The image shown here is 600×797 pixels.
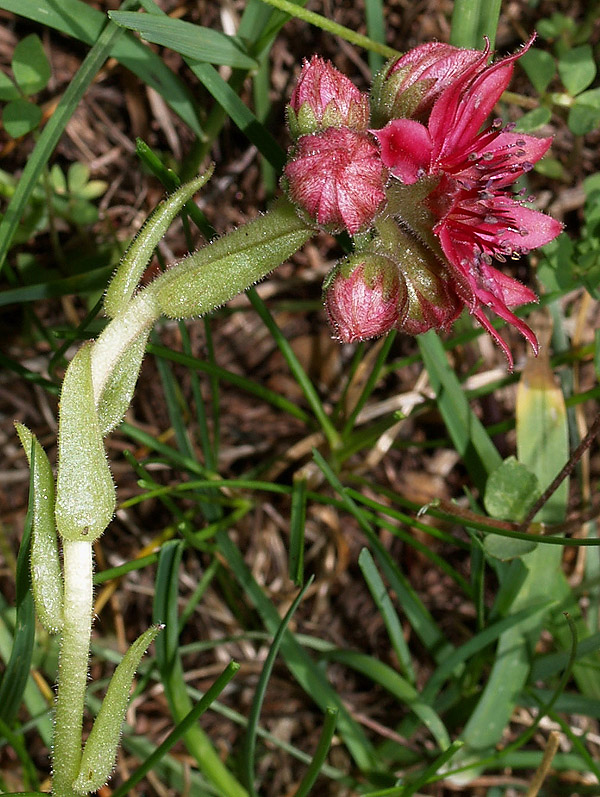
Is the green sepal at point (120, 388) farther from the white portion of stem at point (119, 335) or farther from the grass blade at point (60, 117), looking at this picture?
the grass blade at point (60, 117)

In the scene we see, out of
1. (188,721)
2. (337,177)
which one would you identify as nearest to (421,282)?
(337,177)

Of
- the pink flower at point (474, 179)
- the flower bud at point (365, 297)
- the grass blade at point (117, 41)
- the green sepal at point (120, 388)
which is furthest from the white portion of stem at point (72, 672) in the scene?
the grass blade at point (117, 41)

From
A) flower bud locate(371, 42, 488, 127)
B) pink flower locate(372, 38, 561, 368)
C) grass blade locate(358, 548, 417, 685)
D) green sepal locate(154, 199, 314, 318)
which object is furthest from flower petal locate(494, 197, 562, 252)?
grass blade locate(358, 548, 417, 685)

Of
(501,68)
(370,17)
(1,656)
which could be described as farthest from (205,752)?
(370,17)

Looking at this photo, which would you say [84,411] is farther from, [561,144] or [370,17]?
[561,144]

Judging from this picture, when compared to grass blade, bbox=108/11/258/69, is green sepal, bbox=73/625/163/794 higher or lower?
lower

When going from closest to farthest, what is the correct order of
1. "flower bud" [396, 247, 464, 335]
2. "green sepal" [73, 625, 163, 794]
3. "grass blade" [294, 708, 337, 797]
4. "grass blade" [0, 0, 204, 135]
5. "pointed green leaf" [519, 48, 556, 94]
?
"green sepal" [73, 625, 163, 794], "grass blade" [294, 708, 337, 797], "flower bud" [396, 247, 464, 335], "grass blade" [0, 0, 204, 135], "pointed green leaf" [519, 48, 556, 94]

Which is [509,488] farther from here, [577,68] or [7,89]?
[7,89]

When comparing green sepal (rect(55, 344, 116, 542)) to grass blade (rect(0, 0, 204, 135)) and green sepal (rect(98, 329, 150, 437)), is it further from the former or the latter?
grass blade (rect(0, 0, 204, 135))
